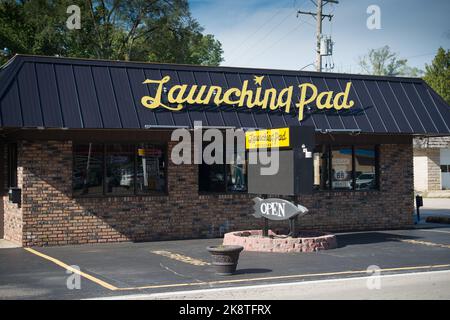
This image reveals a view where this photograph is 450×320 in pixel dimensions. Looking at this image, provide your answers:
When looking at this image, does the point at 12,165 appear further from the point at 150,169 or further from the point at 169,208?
the point at 169,208

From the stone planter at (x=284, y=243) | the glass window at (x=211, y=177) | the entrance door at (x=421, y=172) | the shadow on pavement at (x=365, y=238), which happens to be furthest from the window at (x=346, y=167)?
the entrance door at (x=421, y=172)

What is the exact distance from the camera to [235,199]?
776 inches

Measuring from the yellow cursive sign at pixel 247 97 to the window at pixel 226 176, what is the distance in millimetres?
1890

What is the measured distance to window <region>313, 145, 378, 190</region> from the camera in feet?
69.1

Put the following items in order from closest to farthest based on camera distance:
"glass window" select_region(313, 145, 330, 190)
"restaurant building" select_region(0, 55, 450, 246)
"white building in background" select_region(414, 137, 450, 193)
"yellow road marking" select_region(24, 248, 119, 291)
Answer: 1. "yellow road marking" select_region(24, 248, 119, 291)
2. "restaurant building" select_region(0, 55, 450, 246)
3. "glass window" select_region(313, 145, 330, 190)
4. "white building in background" select_region(414, 137, 450, 193)

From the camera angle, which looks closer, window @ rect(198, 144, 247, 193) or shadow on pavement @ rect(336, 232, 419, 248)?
shadow on pavement @ rect(336, 232, 419, 248)

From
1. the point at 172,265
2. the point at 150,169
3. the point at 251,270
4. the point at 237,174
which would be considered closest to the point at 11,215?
the point at 150,169

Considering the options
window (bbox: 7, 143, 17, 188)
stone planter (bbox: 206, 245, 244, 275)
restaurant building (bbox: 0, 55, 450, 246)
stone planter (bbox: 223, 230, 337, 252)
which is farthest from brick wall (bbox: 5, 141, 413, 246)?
stone planter (bbox: 206, 245, 244, 275)

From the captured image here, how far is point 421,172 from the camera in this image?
47750 mm

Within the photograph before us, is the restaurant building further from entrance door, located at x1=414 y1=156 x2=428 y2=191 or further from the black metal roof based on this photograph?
entrance door, located at x1=414 y1=156 x2=428 y2=191

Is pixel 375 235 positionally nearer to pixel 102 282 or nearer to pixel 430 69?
pixel 102 282

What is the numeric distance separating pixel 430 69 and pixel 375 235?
40.7 metres

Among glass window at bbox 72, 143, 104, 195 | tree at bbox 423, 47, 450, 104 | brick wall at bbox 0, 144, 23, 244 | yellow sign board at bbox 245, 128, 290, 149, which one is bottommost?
brick wall at bbox 0, 144, 23, 244

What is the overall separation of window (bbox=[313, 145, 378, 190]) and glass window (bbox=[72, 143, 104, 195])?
7.44 m
